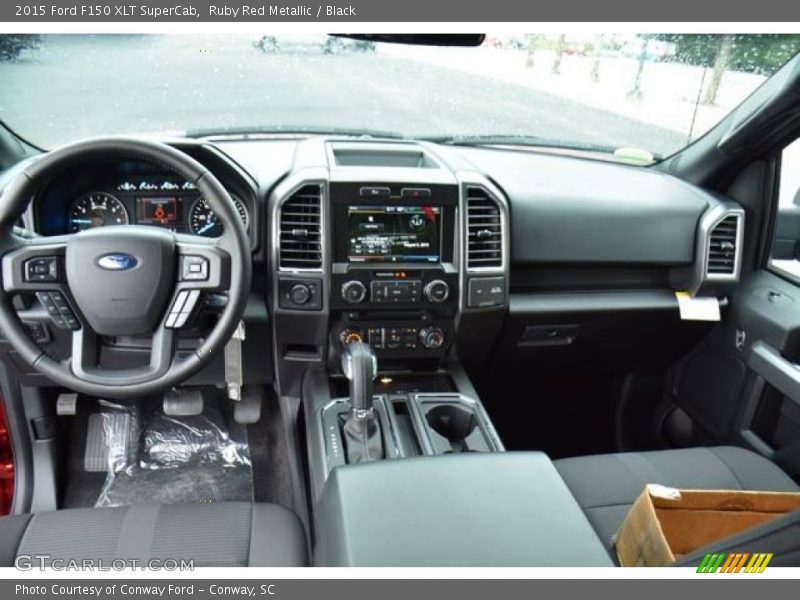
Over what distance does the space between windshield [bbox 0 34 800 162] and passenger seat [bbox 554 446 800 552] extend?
1.21 meters

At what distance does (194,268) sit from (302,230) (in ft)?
1.56

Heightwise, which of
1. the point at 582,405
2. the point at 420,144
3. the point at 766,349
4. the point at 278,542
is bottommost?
the point at 582,405

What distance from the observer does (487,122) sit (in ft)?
8.41

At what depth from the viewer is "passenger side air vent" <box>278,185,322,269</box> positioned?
1.96 meters

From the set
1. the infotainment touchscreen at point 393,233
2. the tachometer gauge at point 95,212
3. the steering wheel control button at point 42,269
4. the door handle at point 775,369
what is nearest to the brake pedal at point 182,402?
the tachometer gauge at point 95,212

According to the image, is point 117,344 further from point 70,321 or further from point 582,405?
point 582,405

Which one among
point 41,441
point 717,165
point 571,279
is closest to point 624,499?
point 571,279

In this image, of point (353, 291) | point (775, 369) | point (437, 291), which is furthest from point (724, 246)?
point (353, 291)

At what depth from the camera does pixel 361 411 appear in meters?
1.77

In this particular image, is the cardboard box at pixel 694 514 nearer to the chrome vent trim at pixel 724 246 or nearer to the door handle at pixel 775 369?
the door handle at pixel 775 369

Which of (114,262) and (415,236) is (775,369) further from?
(114,262)

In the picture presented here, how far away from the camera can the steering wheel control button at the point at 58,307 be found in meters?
1.54

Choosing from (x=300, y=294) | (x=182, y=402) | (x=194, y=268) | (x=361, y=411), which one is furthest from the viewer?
(x=182, y=402)

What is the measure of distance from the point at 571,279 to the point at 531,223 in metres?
0.29
